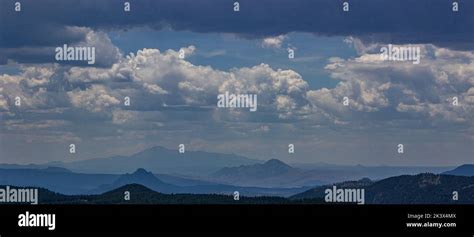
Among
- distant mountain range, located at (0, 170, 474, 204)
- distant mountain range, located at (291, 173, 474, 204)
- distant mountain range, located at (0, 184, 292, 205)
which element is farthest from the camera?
distant mountain range, located at (291, 173, 474, 204)

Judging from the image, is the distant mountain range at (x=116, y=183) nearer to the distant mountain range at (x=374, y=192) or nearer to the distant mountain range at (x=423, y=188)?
the distant mountain range at (x=374, y=192)

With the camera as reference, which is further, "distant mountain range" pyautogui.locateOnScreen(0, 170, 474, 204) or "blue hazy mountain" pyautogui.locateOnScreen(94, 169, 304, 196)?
"blue hazy mountain" pyautogui.locateOnScreen(94, 169, 304, 196)

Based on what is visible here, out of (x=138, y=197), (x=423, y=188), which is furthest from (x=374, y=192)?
(x=138, y=197)

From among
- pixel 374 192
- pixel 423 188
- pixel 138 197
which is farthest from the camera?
pixel 423 188

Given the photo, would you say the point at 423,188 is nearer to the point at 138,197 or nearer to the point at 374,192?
the point at 374,192

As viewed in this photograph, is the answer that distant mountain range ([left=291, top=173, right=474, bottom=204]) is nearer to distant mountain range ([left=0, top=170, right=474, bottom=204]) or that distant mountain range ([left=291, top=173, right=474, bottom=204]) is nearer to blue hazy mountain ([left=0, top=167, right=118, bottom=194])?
distant mountain range ([left=0, top=170, right=474, bottom=204])

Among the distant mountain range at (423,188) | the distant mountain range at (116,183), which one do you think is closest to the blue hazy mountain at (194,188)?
the distant mountain range at (116,183)

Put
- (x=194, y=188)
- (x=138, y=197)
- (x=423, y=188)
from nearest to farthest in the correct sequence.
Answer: (x=138, y=197) → (x=194, y=188) → (x=423, y=188)

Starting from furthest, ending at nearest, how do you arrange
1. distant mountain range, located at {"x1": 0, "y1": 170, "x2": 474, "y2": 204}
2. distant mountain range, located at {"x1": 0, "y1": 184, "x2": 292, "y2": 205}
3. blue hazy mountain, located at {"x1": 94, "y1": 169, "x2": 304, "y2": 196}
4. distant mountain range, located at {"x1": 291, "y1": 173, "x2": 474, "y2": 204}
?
distant mountain range, located at {"x1": 291, "y1": 173, "x2": 474, "y2": 204}, blue hazy mountain, located at {"x1": 94, "y1": 169, "x2": 304, "y2": 196}, distant mountain range, located at {"x1": 0, "y1": 170, "x2": 474, "y2": 204}, distant mountain range, located at {"x1": 0, "y1": 184, "x2": 292, "y2": 205}

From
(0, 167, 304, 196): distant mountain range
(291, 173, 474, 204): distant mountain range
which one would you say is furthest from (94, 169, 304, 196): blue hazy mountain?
(291, 173, 474, 204): distant mountain range
